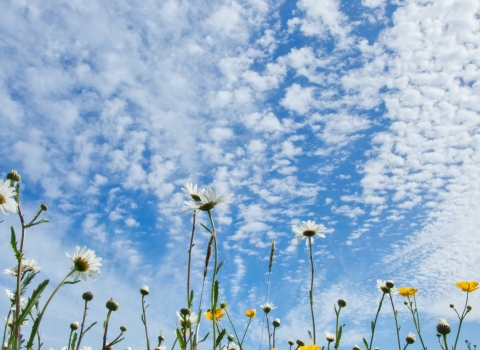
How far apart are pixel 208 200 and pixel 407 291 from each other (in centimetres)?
282

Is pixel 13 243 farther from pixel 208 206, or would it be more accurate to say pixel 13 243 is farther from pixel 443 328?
pixel 443 328

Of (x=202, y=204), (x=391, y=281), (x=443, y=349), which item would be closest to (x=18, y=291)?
(x=202, y=204)

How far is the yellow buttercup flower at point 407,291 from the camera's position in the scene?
15.0ft

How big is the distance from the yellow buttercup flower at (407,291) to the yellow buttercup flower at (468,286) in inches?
22.2

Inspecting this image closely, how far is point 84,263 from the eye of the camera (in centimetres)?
250


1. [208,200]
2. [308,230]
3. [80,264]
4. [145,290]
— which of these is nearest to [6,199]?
[80,264]

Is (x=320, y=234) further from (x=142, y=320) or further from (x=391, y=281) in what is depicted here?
(x=142, y=320)

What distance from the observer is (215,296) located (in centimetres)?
222

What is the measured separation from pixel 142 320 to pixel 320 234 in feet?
8.34

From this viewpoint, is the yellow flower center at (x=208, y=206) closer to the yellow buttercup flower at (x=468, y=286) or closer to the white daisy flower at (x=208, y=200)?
the white daisy flower at (x=208, y=200)

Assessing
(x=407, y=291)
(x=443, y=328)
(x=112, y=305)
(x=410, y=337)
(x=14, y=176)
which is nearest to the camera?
(x=14, y=176)

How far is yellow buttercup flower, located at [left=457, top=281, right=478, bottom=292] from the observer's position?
469 centimetres

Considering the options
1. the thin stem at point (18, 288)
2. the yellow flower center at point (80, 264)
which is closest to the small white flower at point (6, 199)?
the thin stem at point (18, 288)

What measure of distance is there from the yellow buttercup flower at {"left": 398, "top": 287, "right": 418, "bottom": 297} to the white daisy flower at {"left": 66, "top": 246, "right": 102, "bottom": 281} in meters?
3.41
